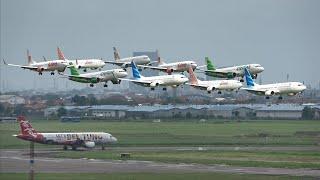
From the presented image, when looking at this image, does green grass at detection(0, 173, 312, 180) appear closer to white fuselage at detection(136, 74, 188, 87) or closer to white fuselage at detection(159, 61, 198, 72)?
white fuselage at detection(136, 74, 188, 87)

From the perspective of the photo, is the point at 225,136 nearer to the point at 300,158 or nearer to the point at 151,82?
the point at 151,82

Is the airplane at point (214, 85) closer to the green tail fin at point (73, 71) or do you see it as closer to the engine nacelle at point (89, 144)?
the engine nacelle at point (89, 144)

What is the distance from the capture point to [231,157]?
479ft

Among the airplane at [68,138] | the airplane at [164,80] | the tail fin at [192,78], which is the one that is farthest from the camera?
the tail fin at [192,78]

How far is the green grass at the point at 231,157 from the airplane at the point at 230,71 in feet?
82.9

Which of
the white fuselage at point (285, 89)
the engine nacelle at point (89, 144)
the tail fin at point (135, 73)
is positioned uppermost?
the tail fin at point (135, 73)

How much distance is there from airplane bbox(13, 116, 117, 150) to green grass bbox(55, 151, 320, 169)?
10145 millimetres

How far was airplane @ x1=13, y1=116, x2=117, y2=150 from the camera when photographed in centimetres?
17475

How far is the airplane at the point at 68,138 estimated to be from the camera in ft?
573

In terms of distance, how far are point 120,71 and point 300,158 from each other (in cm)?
4130

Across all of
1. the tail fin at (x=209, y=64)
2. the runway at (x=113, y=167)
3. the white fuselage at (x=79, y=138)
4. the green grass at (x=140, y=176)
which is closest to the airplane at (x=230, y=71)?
the tail fin at (x=209, y=64)

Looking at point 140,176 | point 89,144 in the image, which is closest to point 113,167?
point 140,176

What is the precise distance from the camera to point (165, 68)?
596ft

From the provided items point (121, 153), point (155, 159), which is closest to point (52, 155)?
point (121, 153)
